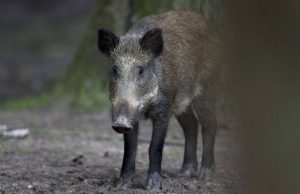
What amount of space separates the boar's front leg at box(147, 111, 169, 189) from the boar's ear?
53 centimetres

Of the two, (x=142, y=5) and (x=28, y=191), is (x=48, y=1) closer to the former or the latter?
(x=142, y=5)

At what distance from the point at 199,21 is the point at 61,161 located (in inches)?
83.7

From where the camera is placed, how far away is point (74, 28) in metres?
24.2

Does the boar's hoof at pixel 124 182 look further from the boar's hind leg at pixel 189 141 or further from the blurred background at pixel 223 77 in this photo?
the boar's hind leg at pixel 189 141

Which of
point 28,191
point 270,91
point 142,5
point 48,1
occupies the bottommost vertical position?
point 28,191

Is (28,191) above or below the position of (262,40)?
below

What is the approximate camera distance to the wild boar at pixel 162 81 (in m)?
6.65

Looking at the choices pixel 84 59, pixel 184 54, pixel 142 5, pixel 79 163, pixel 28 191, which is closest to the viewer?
pixel 28 191

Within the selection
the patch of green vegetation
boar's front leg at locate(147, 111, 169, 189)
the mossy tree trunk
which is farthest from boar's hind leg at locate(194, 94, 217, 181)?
the patch of green vegetation

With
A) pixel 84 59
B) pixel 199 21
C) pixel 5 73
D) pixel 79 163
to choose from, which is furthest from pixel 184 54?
pixel 5 73

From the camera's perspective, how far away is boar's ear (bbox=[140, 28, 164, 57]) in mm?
6885

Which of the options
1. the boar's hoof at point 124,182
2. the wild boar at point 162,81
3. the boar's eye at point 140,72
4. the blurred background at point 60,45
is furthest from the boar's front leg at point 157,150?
the blurred background at point 60,45

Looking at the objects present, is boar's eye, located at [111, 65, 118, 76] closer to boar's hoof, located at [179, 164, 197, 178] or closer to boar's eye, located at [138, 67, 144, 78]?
boar's eye, located at [138, 67, 144, 78]

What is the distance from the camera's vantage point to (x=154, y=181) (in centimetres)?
676
